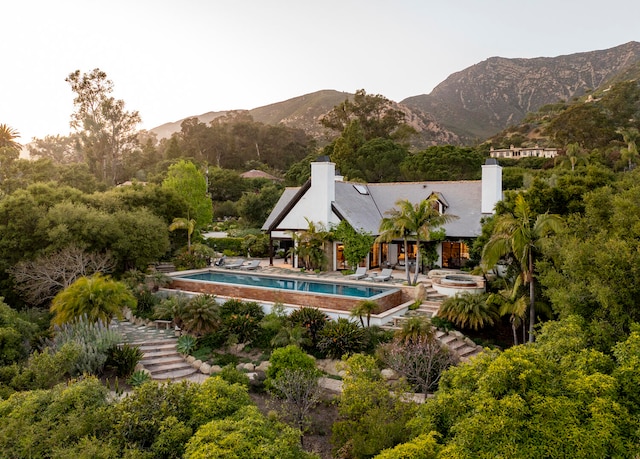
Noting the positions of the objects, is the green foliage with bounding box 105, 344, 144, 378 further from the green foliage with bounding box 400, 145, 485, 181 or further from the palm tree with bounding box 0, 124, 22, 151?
the palm tree with bounding box 0, 124, 22, 151

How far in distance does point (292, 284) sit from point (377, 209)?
8.81m

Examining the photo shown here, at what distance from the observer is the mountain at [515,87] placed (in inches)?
4587

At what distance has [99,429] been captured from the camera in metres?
5.73

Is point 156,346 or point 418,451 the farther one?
point 156,346

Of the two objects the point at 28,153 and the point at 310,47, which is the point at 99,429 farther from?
the point at 28,153

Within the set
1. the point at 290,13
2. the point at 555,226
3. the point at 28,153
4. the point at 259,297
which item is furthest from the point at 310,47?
the point at 28,153

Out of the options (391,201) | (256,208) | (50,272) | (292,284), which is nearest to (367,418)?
(292,284)

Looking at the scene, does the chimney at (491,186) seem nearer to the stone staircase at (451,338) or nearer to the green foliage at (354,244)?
the green foliage at (354,244)

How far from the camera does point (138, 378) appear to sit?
11352mm

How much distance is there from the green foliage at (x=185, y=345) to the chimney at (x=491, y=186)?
1713 cm

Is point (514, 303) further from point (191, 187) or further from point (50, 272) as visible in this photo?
point (191, 187)

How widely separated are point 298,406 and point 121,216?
14.3 meters

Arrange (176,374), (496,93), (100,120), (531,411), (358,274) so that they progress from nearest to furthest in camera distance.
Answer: (531,411) → (176,374) → (358,274) → (100,120) → (496,93)

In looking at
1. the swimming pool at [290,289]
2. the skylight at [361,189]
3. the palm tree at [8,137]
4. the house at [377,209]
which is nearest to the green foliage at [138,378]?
the swimming pool at [290,289]
